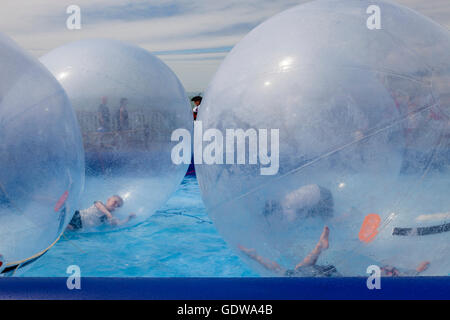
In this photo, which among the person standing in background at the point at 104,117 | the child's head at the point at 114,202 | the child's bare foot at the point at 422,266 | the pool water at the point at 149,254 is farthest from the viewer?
the child's head at the point at 114,202

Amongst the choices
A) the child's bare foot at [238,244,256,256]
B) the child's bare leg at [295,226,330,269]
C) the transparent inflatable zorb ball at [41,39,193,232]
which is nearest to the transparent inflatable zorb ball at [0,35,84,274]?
the transparent inflatable zorb ball at [41,39,193,232]

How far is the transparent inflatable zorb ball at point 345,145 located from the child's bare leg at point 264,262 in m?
0.01

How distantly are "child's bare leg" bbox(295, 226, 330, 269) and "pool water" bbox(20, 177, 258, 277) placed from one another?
95cm

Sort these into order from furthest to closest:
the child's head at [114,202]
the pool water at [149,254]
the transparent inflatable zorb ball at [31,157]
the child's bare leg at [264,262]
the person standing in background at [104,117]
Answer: the child's head at [114,202] < the person standing in background at [104,117] < the pool water at [149,254] < the child's bare leg at [264,262] < the transparent inflatable zorb ball at [31,157]

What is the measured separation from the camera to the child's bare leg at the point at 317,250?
230cm

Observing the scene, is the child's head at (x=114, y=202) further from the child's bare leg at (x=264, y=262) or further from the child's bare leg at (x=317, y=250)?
the child's bare leg at (x=317, y=250)

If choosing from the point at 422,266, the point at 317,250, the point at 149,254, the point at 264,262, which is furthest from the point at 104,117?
the point at 422,266

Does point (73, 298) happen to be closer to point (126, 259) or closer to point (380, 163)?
point (380, 163)

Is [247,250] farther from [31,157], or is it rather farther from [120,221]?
[120,221]

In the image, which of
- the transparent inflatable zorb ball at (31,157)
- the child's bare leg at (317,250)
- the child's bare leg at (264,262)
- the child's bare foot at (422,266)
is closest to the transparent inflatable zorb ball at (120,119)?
the transparent inflatable zorb ball at (31,157)

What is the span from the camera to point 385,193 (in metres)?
2.23

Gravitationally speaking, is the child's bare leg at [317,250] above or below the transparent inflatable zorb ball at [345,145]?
below

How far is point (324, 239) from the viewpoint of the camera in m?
2.31

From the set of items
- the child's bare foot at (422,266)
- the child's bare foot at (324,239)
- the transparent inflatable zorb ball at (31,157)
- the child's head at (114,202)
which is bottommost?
the child's bare foot at (422,266)
